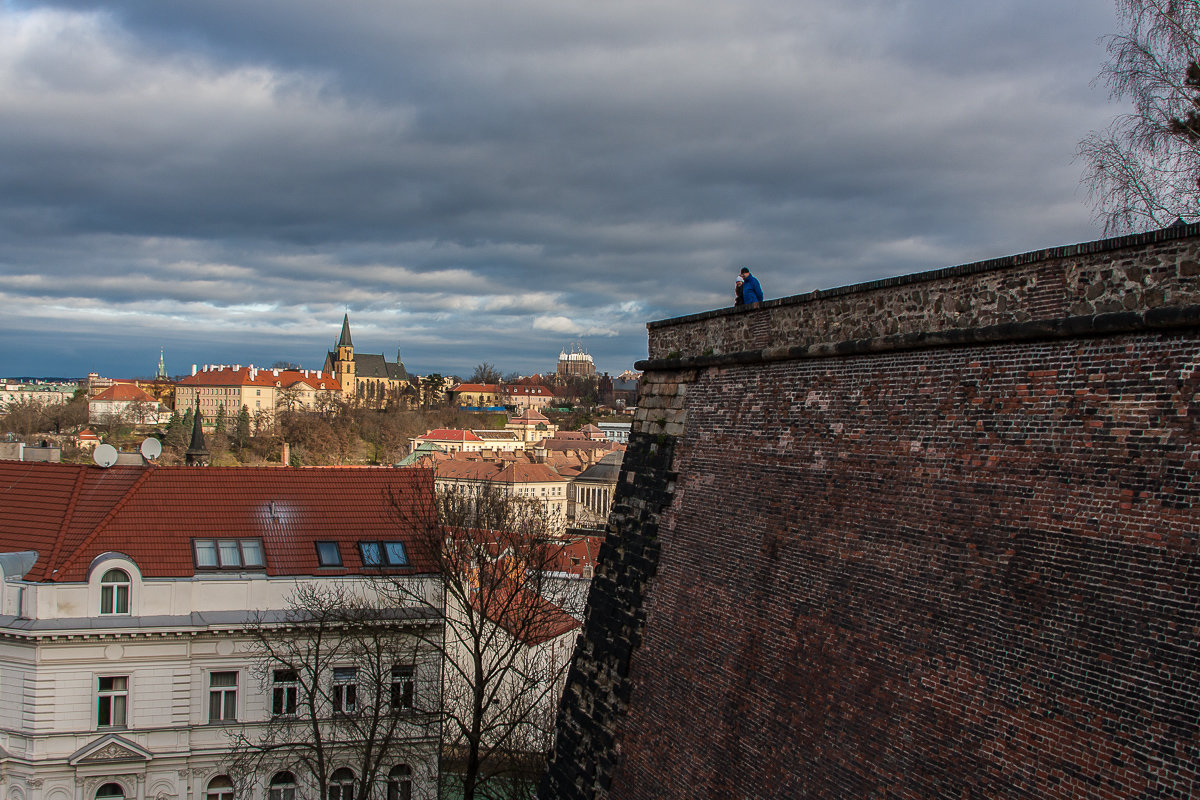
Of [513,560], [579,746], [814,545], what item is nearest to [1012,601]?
[814,545]

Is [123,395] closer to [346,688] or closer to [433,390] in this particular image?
[433,390]

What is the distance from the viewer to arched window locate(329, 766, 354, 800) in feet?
56.1

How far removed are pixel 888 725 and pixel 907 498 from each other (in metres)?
1.57

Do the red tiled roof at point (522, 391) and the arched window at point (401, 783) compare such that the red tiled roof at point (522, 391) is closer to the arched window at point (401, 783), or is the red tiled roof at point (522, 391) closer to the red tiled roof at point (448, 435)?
the red tiled roof at point (448, 435)

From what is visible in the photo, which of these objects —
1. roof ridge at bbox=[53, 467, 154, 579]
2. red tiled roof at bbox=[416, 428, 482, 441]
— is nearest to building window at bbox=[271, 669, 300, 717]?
roof ridge at bbox=[53, 467, 154, 579]

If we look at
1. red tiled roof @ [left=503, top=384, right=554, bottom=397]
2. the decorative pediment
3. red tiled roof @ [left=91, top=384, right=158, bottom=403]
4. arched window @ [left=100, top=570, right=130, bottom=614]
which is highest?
red tiled roof @ [left=503, top=384, right=554, bottom=397]

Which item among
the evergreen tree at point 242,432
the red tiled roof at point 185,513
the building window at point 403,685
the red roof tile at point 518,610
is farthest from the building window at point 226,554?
the evergreen tree at point 242,432

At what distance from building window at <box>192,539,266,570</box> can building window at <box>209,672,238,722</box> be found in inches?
81.1

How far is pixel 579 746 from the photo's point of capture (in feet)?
→ 33.3

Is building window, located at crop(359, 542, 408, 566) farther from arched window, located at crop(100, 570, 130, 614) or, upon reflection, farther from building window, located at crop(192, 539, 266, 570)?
arched window, located at crop(100, 570, 130, 614)

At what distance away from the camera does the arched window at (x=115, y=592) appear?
1630 cm

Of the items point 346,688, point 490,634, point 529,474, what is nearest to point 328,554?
point 346,688

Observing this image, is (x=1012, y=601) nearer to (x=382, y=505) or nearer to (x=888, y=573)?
(x=888, y=573)

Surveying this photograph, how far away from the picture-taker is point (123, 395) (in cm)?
13712
